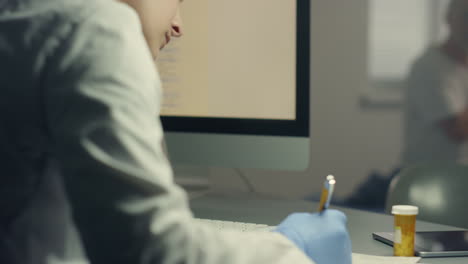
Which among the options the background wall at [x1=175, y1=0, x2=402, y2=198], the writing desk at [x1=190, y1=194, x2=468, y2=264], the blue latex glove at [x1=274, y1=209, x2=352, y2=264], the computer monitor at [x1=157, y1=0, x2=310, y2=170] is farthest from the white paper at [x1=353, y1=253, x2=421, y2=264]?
the background wall at [x1=175, y1=0, x2=402, y2=198]

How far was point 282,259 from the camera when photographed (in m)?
0.48

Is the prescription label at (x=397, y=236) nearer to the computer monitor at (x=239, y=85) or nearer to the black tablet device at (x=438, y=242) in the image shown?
the black tablet device at (x=438, y=242)

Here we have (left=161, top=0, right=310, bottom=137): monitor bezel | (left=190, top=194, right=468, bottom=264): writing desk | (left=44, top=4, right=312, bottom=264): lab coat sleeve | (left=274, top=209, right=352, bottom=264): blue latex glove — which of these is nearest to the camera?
(left=44, top=4, right=312, bottom=264): lab coat sleeve

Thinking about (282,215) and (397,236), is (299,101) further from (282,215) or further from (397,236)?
(397,236)

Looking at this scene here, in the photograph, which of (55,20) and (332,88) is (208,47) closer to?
(55,20)

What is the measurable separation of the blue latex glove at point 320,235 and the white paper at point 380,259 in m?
0.15

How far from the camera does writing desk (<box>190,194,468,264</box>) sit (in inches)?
37.0

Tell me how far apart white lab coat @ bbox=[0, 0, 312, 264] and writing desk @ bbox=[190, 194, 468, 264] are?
0.53m

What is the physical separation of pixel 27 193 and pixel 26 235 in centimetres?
3

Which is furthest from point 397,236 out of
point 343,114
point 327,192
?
point 343,114

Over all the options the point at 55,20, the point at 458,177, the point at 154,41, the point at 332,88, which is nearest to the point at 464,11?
the point at 332,88

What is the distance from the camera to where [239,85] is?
4.30ft

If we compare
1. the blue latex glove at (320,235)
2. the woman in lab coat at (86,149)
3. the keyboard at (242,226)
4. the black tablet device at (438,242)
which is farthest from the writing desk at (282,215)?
the woman in lab coat at (86,149)

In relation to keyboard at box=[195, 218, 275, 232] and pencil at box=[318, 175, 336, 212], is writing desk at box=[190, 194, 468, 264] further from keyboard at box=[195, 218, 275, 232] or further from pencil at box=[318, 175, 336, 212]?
pencil at box=[318, 175, 336, 212]
